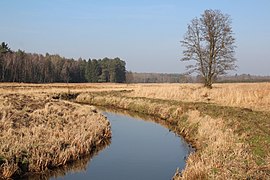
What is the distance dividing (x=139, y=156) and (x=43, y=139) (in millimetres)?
4131

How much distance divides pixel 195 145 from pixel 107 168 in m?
4.51

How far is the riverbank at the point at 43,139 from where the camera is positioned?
10172 millimetres

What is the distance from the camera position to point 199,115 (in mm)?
17969

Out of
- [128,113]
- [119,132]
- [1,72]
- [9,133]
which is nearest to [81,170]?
[9,133]

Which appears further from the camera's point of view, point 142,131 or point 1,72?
point 1,72

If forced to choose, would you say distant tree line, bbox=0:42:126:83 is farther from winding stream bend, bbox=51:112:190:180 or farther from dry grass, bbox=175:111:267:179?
dry grass, bbox=175:111:267:179

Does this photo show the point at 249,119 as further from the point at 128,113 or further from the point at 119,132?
the point at 128,113

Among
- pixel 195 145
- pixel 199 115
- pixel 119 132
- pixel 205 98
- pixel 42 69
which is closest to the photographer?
pixel 195 145

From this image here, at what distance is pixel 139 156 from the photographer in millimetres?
13773

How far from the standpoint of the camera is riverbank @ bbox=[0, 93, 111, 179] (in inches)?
400

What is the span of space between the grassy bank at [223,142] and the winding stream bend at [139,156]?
3.06ft

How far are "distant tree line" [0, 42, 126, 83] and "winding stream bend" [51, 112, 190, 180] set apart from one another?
6567 centimetres

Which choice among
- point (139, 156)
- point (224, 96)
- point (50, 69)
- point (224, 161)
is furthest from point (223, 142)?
point (50, 69)

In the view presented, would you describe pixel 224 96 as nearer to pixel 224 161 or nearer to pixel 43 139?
Answer: pixel 43 139
